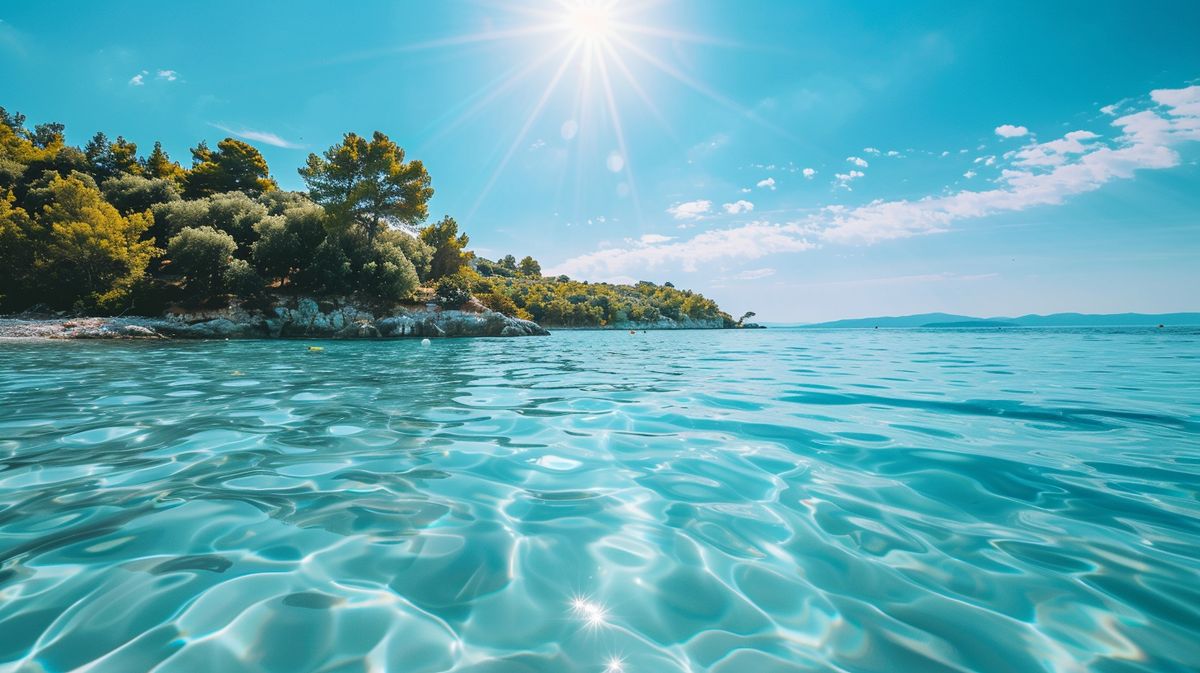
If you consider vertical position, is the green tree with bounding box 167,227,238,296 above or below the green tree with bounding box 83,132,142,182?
below

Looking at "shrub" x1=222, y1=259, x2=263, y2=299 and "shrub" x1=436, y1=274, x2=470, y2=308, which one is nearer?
"shrub" x1=222, y1=259, x2=263, y2=299

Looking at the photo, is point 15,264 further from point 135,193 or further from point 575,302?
point 575,302

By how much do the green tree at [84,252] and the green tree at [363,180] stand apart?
10206 mm

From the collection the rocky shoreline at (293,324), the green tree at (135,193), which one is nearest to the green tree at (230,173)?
the green tree at (135,193)

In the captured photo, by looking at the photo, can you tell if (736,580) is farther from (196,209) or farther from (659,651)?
(196,209)

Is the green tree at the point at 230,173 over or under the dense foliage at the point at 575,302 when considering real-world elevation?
over

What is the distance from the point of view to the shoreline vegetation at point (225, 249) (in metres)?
22.6

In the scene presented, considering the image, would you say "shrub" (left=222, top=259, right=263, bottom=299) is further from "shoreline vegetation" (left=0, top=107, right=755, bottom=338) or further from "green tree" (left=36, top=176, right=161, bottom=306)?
"green tree" (left=36, top=176, right=161, bottom=306)

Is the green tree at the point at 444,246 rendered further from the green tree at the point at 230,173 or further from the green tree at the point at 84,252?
the green tree at the point at 84,252

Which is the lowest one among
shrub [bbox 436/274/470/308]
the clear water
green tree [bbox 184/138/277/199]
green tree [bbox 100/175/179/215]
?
the clear water

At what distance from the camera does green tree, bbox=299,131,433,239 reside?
2966 centimetres

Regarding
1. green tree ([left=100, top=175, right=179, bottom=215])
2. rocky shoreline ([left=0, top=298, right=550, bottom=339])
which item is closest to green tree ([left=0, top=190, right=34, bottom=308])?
rocky shoreline ([left=0, top=298, right=550, bottom=339])

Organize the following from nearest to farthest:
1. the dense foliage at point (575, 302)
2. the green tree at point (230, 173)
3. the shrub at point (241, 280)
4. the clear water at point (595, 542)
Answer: the clear water at point (595, 542)
the shrub at point (241, 280)
the green tree at point (230, 173)
the dense foliage at point (575, 302)

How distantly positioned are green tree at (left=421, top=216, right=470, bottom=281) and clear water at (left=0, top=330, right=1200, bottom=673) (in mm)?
37340
